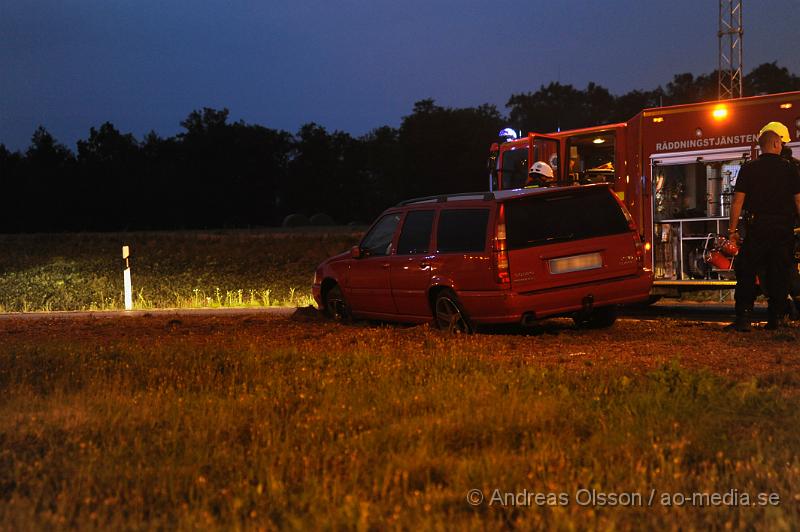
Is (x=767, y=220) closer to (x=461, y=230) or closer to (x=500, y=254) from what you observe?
(x=500, y=254)

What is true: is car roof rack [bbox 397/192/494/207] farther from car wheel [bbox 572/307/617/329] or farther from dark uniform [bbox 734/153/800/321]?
dark uniform [bbox 734/153/800/321]

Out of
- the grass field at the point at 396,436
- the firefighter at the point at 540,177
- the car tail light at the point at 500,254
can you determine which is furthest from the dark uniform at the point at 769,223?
the firefighter at the point at 540,177

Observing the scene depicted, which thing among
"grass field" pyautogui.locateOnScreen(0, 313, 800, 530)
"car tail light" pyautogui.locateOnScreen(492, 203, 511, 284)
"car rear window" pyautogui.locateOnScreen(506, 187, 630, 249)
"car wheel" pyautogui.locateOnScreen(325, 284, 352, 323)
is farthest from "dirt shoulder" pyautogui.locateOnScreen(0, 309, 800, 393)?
"car rear window" pyautogui.locateOnScreen(506, 187, 630, 249)

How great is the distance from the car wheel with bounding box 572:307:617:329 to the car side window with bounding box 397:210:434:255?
6.59ft

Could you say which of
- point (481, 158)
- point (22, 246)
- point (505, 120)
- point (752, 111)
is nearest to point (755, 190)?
point (752, 111)

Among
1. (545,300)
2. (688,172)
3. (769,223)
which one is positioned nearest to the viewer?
(769,223)

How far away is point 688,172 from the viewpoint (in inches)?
603

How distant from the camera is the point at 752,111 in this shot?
14.6 m

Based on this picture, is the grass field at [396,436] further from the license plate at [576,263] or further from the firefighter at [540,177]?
the firefighter at [540,177]

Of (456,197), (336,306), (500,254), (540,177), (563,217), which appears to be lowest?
(336,306)

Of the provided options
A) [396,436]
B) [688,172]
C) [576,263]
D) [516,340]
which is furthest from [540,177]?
[396,436]

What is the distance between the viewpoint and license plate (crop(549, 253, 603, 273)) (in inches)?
449

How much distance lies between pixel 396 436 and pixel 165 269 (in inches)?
1099

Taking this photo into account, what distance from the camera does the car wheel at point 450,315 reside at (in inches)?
463
